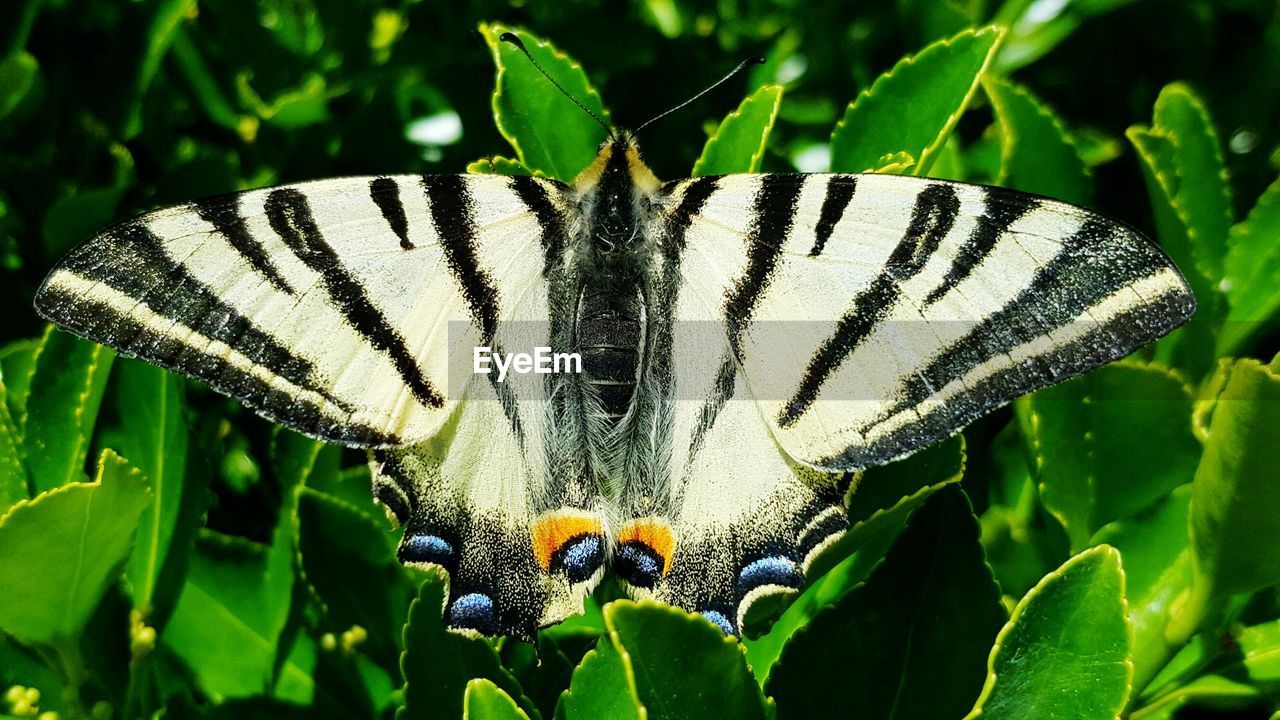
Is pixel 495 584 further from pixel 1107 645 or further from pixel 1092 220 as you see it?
pixel 1092 220

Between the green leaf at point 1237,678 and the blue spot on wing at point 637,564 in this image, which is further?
the blue spot on wing at point 637,564

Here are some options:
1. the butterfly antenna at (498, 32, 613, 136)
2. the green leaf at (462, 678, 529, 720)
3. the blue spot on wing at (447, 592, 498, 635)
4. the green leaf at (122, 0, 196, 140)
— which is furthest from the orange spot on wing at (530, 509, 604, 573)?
the green leaf at (122, 0, 196, 140)

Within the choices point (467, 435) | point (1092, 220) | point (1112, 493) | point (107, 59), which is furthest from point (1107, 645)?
point (107, 59)

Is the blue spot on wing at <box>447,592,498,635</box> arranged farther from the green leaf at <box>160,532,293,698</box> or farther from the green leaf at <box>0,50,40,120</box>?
the green leaf at <box>0,50,40,120</box>

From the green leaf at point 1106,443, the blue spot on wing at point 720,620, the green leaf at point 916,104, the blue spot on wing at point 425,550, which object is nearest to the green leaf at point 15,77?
the blue spot on wing at point 425,550

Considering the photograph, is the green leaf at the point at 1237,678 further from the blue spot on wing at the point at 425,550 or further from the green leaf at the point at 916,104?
the blue spot on wing at the point at 425,550

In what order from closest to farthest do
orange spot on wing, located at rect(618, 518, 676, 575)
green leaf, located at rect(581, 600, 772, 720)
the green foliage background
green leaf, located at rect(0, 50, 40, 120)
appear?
green leaf, located at rect(581, 600, 772, 720)
the green foliage background
orange spot on wing, located at rect(618, 518, 676, 575)
green leaf, located at rect(0, 50, 40, 120)
